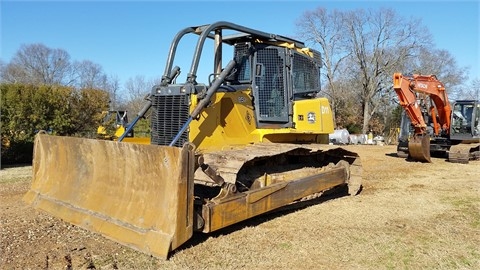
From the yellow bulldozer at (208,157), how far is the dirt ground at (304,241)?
24 cm

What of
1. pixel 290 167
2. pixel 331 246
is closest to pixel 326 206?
pixel 290 167

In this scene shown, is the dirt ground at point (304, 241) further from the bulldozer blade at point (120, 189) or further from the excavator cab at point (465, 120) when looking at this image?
the excavator cab at point (465, 120)

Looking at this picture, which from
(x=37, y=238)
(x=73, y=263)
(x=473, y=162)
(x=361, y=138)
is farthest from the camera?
(x=361, y=138)

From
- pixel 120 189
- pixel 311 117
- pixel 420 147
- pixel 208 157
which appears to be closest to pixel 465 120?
pixel 420 147

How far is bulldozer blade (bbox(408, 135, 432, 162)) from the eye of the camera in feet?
43.2

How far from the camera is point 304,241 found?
15.9ft

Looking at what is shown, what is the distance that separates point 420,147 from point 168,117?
10160 millimetres

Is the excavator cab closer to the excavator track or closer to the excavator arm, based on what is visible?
the excavator track

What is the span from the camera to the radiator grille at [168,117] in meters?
5.54

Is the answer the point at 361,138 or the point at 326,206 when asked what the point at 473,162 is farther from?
the point at 361,138

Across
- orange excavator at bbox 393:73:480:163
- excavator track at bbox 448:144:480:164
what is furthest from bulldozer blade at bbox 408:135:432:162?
excavator track at bbox 448:144:480:164

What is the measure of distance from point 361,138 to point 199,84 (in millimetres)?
29132

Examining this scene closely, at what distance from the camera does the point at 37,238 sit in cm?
481

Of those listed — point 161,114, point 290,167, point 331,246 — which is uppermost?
point 161,114
